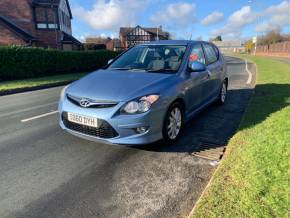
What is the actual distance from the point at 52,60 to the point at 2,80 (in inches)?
145

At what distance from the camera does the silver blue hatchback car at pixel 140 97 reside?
3848mm

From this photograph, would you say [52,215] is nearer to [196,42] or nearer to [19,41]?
[196,42]

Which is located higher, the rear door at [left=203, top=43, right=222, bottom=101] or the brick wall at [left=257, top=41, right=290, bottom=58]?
the brick wall at [left=257, top=41, right=290, bottom=58]

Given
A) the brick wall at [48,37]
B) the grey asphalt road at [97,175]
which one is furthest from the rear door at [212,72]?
the brick wall at [48,37]

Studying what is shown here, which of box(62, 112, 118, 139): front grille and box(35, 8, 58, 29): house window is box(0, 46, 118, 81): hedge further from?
box(35, 8, 58, 29): house window

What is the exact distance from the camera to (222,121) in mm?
5902

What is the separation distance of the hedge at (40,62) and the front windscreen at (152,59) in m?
11.9

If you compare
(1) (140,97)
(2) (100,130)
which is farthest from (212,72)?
(2) (100,130)

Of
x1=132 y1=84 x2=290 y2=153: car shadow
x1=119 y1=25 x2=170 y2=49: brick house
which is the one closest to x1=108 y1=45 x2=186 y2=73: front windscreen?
x1=132 y1=84 x2=290 y2=153: car shadow

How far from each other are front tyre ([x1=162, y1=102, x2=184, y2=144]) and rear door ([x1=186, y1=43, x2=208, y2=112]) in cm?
41

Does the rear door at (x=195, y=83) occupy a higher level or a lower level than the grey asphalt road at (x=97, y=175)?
higher

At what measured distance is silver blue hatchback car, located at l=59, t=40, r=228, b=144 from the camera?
12.6 ft

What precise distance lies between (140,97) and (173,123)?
3.07ft

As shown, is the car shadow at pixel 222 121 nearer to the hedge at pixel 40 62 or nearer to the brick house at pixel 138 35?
the hedge at pixel 40 62
